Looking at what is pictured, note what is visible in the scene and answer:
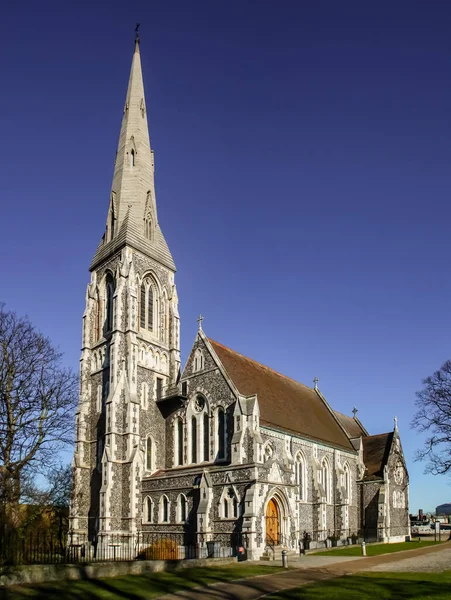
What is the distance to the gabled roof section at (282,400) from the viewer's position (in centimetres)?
→ 3581

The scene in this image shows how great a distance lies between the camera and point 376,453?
47.1m

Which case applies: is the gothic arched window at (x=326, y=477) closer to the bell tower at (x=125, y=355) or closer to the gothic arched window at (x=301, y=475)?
the gothic arched window at (x=301, y=475)

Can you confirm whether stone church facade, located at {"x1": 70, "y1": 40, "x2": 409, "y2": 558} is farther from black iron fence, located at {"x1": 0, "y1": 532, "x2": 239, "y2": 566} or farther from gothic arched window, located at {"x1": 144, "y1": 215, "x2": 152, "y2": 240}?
black iron fence, located at {"x1": 0, "y1": 532, "x2": 239, "y2": 566}

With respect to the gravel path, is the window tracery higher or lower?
higher

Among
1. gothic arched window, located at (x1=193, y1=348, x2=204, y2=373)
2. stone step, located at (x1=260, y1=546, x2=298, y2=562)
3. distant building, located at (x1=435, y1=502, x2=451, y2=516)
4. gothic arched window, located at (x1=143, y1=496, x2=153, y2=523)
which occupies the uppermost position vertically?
gothic arched window, located at (x1=193, y1=348, x2=204, y2=373)

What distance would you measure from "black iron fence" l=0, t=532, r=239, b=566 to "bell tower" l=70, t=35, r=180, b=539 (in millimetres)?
674

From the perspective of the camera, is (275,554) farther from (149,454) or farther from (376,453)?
(376,453)

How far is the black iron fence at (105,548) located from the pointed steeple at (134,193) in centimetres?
1846

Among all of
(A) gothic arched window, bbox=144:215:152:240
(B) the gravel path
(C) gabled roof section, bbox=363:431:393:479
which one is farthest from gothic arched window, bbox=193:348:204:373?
(C) gabled roof section, bbox=363:431:393:479

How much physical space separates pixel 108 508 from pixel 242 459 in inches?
346

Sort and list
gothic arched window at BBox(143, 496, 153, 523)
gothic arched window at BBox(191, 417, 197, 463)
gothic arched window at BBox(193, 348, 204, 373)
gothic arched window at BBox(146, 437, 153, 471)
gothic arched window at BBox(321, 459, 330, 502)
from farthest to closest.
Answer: gothic arched window at BBox(321, 459, 330, 502)
gothic arched window at BBox(146, 437, 153, 471)
gothic arched window at BBox(193, 348, 204, 373)
gothic arched window at BBox(191, 417, 197, 463)
gothic arched window at BBox(143, 496, 153, 523)

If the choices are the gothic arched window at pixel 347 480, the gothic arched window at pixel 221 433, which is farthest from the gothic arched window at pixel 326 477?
the gothic arched window at pixel 221 433

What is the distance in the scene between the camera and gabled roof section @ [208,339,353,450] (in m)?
35.8

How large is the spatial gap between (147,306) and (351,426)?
71.8 ft
